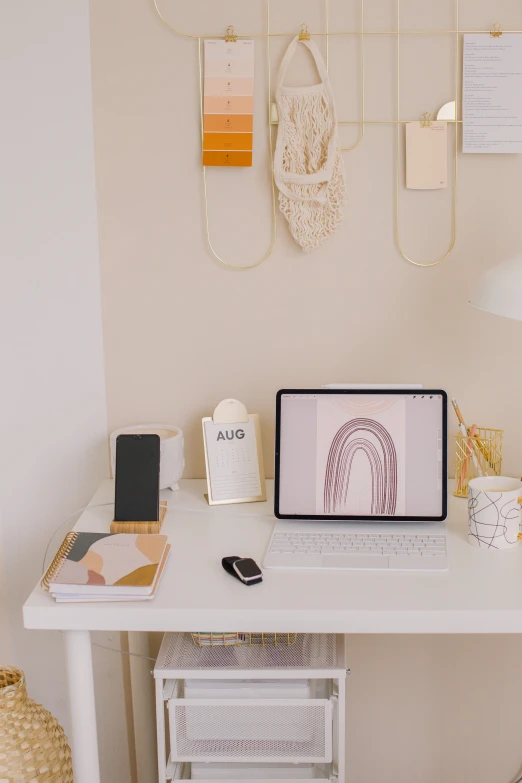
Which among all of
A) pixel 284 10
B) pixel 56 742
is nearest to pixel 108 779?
pixel 56 742

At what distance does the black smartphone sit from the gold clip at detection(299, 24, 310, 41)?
0.85 meters

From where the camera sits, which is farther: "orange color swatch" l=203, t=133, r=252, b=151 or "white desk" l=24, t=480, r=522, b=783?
"orange color swatch" l=203, t=133, r=252, b=151

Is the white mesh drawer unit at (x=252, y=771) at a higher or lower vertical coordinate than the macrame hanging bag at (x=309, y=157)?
lower

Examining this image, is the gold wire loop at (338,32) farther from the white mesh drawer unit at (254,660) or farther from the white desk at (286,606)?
the white mesh drawer unit at (254,660)

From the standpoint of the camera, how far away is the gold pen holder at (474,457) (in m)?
A: 1.56

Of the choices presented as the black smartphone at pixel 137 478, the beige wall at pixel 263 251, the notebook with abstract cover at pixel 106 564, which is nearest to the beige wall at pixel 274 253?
the beige wall at pixel 263 251

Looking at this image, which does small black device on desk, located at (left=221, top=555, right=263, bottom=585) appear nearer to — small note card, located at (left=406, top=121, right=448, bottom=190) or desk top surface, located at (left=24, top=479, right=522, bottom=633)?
desk top surface, located at (left=24, top=479, right=522, bottom=633)

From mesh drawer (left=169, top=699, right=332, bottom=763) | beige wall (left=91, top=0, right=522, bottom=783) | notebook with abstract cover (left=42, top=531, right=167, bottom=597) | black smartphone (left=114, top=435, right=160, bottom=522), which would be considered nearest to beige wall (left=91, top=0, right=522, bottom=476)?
beige wall (left=91, top=0, right=522, bottom=783)

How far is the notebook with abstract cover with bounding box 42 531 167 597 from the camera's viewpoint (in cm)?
120

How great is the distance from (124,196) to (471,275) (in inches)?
29.6

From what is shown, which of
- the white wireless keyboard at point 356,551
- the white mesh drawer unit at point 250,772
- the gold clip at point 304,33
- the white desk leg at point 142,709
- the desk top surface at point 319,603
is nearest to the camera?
the desk top surface at point 319,603

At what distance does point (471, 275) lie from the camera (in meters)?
1.62

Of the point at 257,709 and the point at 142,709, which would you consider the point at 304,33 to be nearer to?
the point at 257,709

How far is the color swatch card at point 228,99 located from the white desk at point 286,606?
806mm
